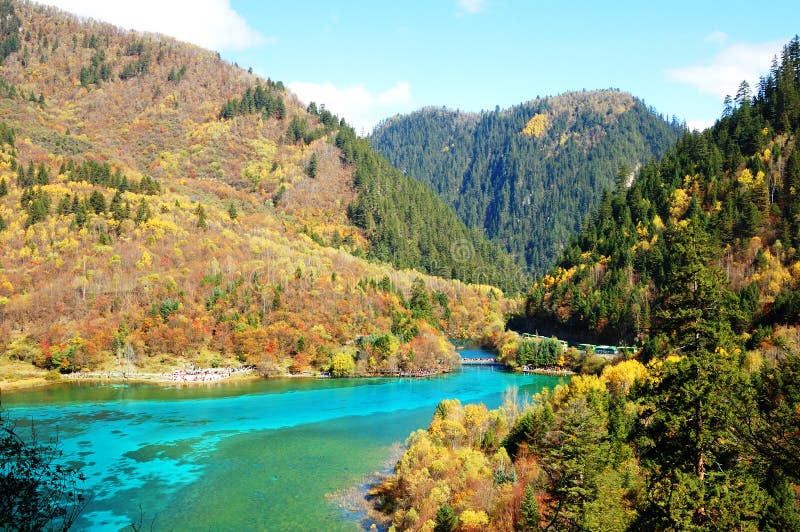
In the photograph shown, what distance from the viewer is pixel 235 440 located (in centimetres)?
6194

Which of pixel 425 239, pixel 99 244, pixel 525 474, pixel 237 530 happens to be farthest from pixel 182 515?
pixel 425 239

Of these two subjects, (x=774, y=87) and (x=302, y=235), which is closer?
(x=774, y=87)

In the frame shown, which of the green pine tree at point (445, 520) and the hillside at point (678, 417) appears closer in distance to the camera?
the hillside at point (678, 417)

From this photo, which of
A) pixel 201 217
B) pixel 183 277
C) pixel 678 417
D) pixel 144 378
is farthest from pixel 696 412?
pixel 201 217

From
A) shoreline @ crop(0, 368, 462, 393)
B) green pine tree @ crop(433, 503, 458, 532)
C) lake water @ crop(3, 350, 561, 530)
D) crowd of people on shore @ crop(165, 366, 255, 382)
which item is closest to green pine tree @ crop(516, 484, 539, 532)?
green pine tree @ crop(433, 503, 458, 532)

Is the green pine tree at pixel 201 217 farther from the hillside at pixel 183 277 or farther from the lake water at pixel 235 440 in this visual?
the lake water at pixel 235 440

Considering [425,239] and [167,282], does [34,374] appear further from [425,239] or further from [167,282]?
[425,239]

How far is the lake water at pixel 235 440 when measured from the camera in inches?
1727

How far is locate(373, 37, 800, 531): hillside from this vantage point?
21.0 metres

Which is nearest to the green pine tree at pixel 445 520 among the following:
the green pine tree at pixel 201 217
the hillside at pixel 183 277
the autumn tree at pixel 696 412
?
the autumn tree at pixel 696 412

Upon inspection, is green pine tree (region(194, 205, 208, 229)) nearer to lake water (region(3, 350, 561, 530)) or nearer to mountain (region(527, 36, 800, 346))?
lake water (region(3, 350, 561, 530))

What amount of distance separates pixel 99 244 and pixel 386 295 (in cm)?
5567

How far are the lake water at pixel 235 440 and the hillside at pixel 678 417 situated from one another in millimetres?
7403

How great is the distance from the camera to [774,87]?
118 meters
